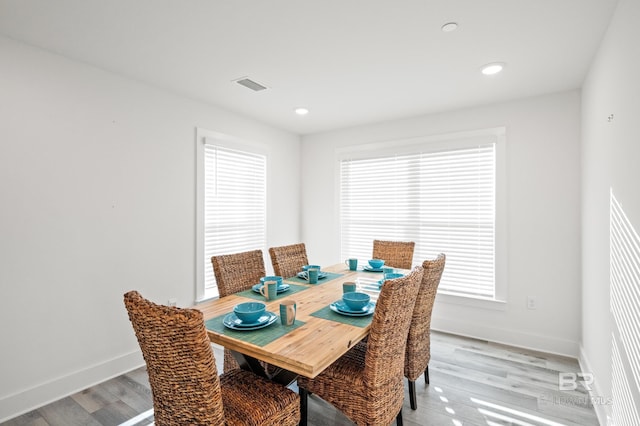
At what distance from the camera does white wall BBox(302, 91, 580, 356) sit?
3094 millimetres

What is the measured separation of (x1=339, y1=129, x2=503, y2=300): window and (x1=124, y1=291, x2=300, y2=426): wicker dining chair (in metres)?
2.90

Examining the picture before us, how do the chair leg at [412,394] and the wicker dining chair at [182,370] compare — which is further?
the chair leg at [412,394]

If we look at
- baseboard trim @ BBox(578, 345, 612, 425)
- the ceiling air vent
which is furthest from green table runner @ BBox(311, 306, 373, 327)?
the ceiling air vent

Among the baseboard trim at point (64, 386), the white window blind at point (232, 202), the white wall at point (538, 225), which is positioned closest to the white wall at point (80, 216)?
the baseboard trim at point (64, 386)

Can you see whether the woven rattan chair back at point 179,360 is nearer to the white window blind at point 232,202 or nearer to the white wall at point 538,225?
the white window blind at point 232,202

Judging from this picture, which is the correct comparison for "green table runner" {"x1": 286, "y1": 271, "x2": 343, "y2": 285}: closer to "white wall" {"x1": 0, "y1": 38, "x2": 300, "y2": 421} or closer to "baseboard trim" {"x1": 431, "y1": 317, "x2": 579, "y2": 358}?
"white wall" {"x1": 0, "y1": 38, "x2": 300, "y2": 421}

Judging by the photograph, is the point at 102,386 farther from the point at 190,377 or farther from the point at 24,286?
the point at 190,377

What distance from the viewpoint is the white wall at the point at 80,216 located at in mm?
2225

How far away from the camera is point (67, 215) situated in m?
2.47

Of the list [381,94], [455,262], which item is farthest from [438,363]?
[381,94]

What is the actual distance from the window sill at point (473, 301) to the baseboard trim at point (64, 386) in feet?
10.6

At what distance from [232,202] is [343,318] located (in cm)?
247

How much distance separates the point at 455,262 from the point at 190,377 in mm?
3244
